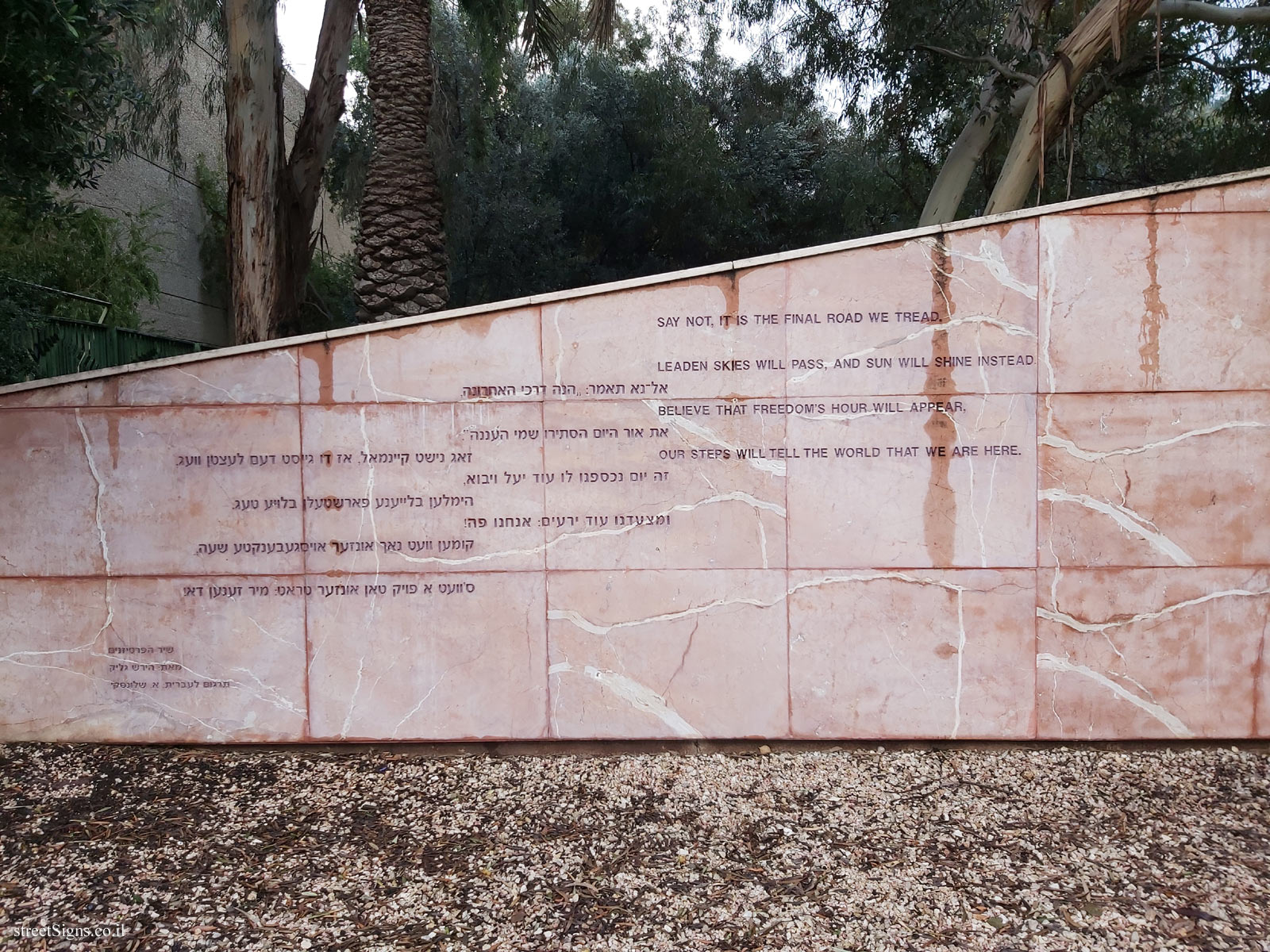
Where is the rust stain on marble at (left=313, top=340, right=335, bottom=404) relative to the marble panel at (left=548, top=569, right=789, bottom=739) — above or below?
above

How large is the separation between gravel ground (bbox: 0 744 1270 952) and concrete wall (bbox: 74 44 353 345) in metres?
9.62

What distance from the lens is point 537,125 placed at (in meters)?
15.2

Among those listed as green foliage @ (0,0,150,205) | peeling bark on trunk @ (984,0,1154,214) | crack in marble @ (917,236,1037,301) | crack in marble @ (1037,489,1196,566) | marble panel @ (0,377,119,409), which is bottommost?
crack in marble @ (1037,489,1196,566)

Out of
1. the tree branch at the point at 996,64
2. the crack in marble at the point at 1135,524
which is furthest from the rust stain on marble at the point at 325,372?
the tree branch at the point at 996,64

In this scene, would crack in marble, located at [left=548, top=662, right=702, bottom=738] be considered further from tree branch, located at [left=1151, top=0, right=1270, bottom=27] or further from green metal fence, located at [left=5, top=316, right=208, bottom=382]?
tree branch, located at [left=1151, top=0, right=1270, bottom=27]

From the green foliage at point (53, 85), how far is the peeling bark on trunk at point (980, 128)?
6448mm

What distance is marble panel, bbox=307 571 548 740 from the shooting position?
13.7 feet

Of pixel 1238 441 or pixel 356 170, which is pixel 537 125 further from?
pixel 1238 441

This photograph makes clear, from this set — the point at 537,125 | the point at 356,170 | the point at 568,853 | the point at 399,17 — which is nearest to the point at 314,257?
the point at 356,170

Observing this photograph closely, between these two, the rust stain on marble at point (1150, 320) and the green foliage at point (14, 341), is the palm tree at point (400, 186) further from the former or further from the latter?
the rust stain on marble at point (1150, 320)

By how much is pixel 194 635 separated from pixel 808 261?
3.48 metres

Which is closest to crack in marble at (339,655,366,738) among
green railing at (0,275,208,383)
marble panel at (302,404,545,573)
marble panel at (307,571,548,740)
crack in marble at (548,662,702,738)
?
marble panel at (307,571,548,740)

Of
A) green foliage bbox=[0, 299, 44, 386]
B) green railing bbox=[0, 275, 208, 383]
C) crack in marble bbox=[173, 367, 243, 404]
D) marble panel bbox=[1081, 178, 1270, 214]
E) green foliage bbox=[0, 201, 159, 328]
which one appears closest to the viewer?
marble panel bbox=[1081, 178, 1270, 214]

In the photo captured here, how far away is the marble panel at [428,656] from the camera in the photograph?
4.18 metres
